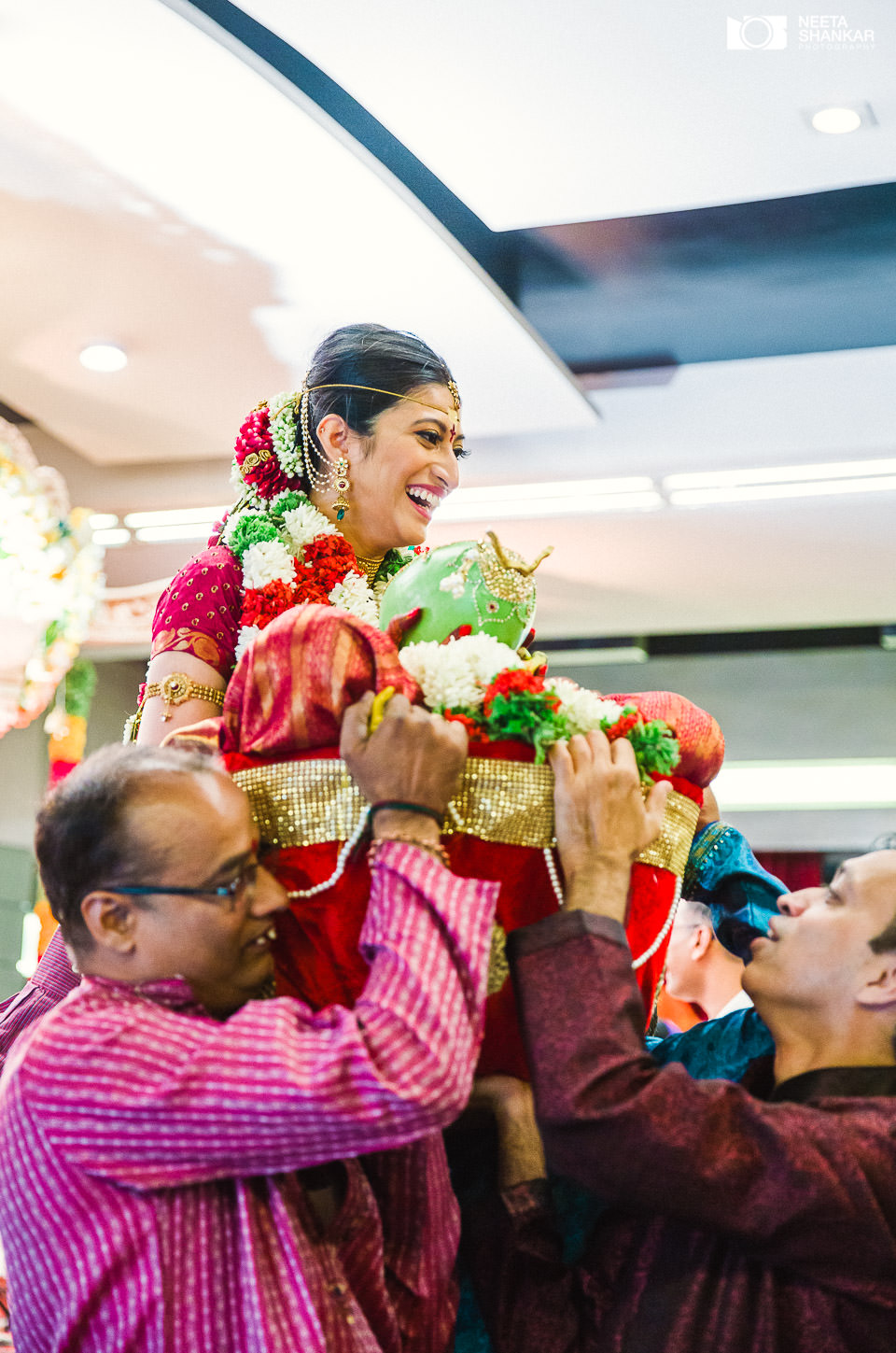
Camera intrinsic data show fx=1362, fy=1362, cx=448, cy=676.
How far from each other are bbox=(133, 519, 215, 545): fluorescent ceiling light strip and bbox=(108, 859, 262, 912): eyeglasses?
5.82 m

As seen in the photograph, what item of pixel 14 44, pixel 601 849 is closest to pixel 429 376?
pixel 601 849

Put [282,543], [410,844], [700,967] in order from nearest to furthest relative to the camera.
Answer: [410,844], [282,543], [700,967]

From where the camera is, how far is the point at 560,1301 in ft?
5.16

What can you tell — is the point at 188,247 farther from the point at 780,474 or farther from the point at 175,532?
the point at 780,474

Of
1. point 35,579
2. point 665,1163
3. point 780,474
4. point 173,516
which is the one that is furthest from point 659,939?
point 173,516

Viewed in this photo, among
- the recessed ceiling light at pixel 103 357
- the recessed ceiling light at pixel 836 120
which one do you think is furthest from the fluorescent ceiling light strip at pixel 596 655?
the recessed ceiling light at pixel 836 120

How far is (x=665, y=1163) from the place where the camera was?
1.42 metres

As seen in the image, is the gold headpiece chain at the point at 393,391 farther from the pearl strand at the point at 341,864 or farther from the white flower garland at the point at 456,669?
the pearl strand at the point at 341,864

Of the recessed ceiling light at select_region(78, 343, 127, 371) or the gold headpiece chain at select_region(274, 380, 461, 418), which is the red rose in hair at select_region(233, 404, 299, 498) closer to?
the gold headpiece chain at select_region(274, 380, 461, 418)

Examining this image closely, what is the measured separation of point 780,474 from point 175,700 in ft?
15.6

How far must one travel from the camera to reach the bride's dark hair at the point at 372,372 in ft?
7.52

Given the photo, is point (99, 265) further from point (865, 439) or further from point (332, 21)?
point (865, 439)

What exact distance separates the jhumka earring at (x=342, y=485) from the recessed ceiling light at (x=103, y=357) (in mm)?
3418

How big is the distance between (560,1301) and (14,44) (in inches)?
130
